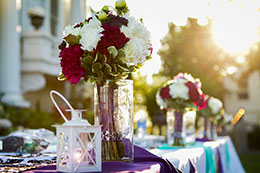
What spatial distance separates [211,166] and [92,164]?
180cm

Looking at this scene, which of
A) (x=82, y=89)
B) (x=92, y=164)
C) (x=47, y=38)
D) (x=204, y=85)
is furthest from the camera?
(x=204, y=85)

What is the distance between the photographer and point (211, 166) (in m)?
3.18

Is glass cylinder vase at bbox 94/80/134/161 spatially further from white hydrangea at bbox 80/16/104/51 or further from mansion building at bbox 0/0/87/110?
mansion building at bbox 0/0/87/110

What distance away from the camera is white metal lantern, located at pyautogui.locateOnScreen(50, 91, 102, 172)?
1.53m

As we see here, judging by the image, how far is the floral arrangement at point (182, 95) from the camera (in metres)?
3.65

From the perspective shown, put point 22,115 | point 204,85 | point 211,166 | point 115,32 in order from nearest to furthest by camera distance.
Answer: point 115,32
point 211,166
point 22,115
point 204,85

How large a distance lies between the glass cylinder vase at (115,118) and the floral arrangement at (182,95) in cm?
178

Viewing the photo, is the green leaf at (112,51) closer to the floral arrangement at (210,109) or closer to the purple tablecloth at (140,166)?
the purple tablecloth at (140,166)

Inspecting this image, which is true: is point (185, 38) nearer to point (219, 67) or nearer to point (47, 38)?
point (219, 67)

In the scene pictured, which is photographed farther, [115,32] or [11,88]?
[11,88]

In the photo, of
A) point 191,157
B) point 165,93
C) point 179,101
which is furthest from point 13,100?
point 191,157

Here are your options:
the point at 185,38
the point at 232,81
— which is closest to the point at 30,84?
the point at 185,38

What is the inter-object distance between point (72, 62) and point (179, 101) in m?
1.99

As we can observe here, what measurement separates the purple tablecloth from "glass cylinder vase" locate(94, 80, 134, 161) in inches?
3.4
